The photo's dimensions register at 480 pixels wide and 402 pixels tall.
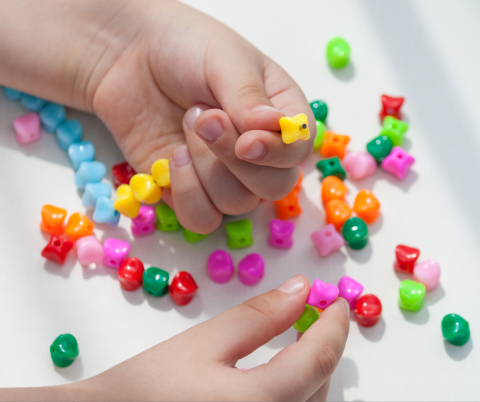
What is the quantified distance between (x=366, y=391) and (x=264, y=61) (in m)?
0.59

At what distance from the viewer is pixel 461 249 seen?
928 mm

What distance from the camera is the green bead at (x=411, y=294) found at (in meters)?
0.84

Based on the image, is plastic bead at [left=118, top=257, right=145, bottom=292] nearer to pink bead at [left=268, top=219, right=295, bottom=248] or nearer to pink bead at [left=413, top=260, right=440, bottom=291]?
pink bead at [left=268, top=219, right=295, bottom=248]

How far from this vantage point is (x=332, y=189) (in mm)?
942

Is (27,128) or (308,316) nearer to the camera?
(308,316)

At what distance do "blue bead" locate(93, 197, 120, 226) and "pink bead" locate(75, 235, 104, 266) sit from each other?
0.04 metres

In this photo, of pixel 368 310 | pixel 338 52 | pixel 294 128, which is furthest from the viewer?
pixel 338 52

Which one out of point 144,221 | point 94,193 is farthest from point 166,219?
point 94,193

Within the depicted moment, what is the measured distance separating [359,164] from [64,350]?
24.3 inches

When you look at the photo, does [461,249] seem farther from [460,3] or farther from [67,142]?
[67,142]

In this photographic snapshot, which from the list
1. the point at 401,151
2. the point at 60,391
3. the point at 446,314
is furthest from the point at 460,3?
the point at 60,391

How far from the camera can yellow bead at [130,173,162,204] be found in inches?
34.0

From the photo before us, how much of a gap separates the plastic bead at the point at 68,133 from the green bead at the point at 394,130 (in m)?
0.60

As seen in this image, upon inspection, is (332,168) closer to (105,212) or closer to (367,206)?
(367,206)
